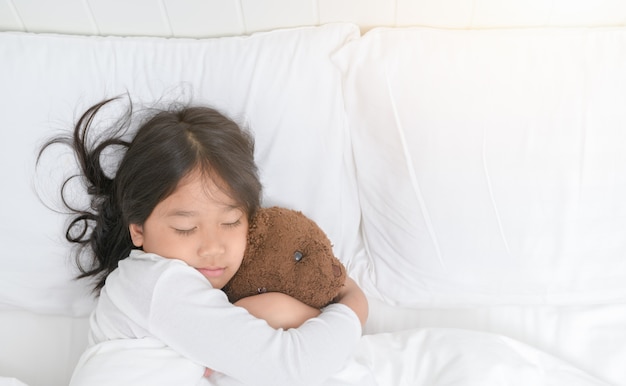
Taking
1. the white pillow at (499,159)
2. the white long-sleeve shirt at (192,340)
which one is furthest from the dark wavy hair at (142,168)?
the white pillow at (499,159)

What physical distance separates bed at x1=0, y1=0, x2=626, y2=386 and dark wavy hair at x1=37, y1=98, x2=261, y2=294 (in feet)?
0.15

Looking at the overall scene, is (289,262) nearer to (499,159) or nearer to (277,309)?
(277,309)

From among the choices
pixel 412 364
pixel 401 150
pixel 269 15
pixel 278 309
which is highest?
pixel 269 15

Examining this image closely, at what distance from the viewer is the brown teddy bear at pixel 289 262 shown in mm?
1020

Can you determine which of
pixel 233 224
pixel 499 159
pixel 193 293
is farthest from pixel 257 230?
pixel 499 159

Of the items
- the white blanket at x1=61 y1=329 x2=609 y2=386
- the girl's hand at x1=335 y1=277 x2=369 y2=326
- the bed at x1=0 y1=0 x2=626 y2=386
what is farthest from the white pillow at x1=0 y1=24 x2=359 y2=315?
the white blanket at x1=61 y1=329 x2=609 y2=386

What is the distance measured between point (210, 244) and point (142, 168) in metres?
0.17

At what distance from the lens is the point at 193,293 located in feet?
3.14

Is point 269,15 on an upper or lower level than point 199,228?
upper

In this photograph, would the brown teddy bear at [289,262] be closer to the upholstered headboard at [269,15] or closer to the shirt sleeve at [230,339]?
the shirt sleeve at [230,339]

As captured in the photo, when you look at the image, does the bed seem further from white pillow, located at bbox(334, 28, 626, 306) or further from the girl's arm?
the girl's arm

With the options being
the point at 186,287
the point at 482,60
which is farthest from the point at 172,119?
the point at 482,60

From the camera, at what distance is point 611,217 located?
1134 mm

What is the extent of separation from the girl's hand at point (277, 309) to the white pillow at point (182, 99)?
0.23m
